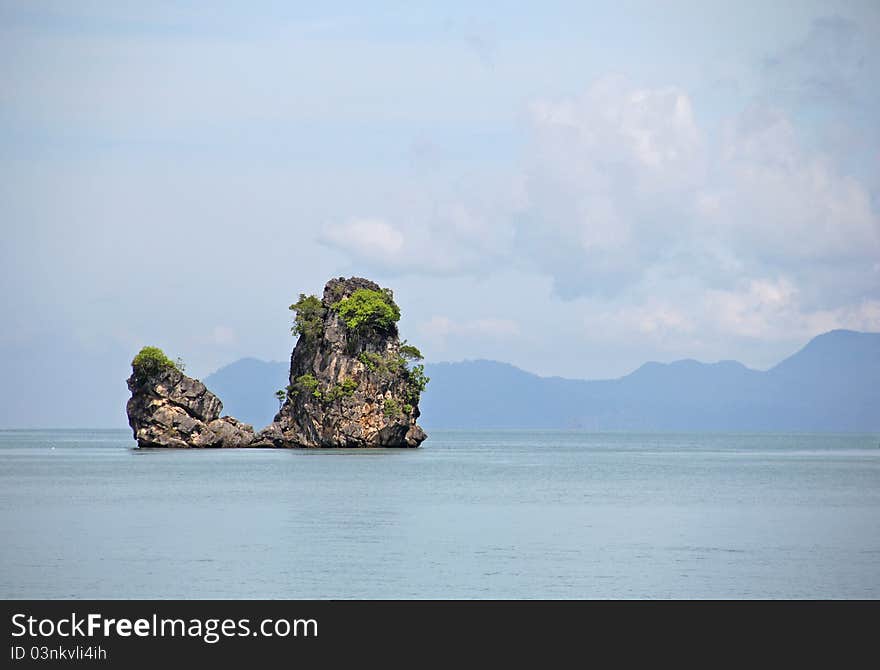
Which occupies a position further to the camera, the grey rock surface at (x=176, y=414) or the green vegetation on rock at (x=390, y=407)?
the grey rock surface at (x=176, y=414)

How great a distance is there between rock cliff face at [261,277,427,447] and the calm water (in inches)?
780

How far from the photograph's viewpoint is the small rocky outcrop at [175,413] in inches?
3745

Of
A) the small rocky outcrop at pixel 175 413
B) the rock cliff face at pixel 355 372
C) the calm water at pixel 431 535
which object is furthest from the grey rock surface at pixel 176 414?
the calm water at pixel 431 535

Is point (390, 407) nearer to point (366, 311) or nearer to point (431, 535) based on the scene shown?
point (366, 311)

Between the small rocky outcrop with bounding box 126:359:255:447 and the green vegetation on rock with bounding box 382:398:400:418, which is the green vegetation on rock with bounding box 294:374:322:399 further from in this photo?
Result: the small rocky outcrop with bounding box 126:359:255:447

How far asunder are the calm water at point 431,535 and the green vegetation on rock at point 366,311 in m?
20.4

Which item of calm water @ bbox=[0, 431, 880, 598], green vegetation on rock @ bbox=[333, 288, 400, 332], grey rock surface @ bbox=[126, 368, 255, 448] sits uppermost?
green vegetation on rock @ bbox=[333, 288, 400, 332]

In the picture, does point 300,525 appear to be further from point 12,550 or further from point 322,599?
point 322,599

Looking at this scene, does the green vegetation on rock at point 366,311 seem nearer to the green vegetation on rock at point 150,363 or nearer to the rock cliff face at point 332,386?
the rock cliff face at point 332,386

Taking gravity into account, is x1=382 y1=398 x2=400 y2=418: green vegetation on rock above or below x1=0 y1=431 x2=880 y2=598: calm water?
above

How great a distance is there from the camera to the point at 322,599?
27.8 metres

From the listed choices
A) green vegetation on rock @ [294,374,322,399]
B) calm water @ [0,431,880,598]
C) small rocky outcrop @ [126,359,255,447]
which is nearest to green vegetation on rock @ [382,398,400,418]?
green vegetation on rock @ [294,374,322,399]

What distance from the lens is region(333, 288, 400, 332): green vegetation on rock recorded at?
297ft
